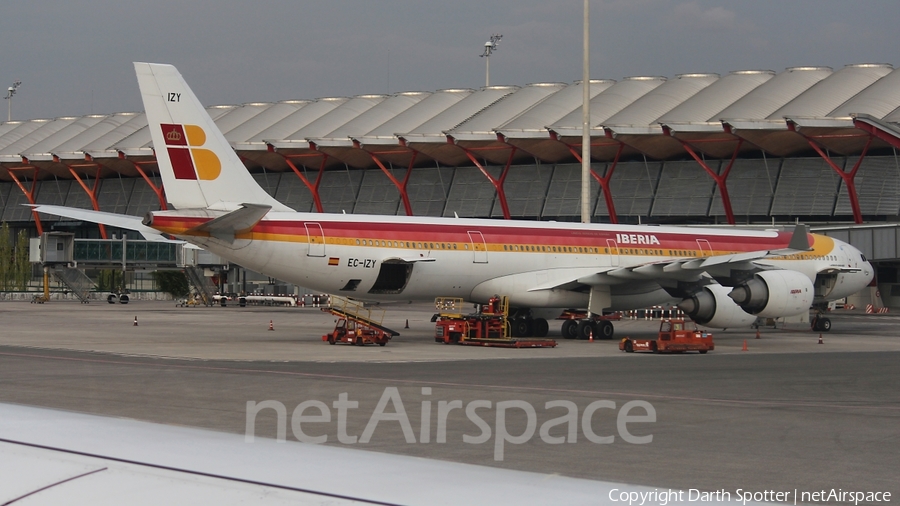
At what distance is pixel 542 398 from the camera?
13.7 meters

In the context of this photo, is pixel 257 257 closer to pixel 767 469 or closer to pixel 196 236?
pixel 196 236

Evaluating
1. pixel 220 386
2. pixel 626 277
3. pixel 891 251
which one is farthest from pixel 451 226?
pixel 891 251

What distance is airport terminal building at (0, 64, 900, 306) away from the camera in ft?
176

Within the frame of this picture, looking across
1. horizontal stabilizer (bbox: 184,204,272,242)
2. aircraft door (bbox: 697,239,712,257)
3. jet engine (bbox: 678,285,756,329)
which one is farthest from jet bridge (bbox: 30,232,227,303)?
jet engine (bbox: 678,285,756,329)

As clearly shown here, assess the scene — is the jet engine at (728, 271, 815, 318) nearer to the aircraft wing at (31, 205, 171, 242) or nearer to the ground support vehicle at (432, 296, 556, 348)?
the ground support vehicle at (432, 296, 556, 348)

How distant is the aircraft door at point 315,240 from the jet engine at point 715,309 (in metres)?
10.2

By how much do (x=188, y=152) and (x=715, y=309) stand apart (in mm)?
14497

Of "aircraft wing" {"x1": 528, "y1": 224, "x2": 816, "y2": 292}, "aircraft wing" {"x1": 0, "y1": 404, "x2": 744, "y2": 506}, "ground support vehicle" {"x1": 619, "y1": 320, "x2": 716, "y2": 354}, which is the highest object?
"aircraft wing" {"x1": 528, "y1": 224, "x2": 816, "y2": 292}

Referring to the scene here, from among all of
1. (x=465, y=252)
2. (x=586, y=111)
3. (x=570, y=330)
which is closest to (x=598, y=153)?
(x=586, y=111)

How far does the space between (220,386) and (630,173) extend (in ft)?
171

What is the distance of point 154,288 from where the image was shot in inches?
3113

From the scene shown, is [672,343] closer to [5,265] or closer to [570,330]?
[570,330]

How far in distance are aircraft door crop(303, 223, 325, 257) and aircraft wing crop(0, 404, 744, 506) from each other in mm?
21007

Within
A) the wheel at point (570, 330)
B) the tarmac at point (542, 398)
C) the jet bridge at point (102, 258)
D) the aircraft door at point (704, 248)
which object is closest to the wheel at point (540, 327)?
the wheel at point (570, 330)
